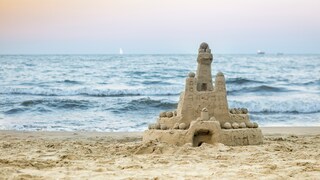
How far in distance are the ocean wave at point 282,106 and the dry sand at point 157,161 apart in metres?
8.82

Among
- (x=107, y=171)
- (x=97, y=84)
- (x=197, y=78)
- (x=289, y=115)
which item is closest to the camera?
(x=107, y=171)

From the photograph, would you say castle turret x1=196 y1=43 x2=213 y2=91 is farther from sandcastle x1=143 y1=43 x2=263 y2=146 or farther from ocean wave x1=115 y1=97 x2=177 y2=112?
ocean wave x1=115 y1=97 x2=177 y2=112

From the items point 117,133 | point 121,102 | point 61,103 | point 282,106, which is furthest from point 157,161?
point 121,102

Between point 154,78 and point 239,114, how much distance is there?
23958mm

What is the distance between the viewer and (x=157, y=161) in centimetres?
793

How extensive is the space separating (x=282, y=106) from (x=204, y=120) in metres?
11.5

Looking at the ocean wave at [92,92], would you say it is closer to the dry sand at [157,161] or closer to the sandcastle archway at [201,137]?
the dry sand at [157,161]

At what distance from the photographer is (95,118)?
680 inches

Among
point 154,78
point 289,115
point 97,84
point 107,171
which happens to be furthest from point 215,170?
point 154,78

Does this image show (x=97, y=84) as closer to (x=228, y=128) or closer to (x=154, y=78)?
(x=154, y=78)

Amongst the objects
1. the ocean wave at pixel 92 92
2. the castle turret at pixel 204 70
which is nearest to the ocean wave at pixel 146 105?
the ocean wave at pixel 92 92

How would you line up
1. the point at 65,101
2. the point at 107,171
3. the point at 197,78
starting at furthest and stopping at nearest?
the point at 65,101 → the point at 197,78 → the point at 107,171

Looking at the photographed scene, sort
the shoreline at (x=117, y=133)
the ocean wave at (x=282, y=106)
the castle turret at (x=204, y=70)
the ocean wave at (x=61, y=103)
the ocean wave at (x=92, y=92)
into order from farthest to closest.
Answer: the ocean wave at (x=92, y=92) → the ocean wave at (x=61, y=103) → the ocean wave at (x=282, y=106) → the shoreline at (x=117, y=133) → the castle turret at (x=204, y=70)

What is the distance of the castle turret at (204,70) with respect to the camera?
33.4 ft
